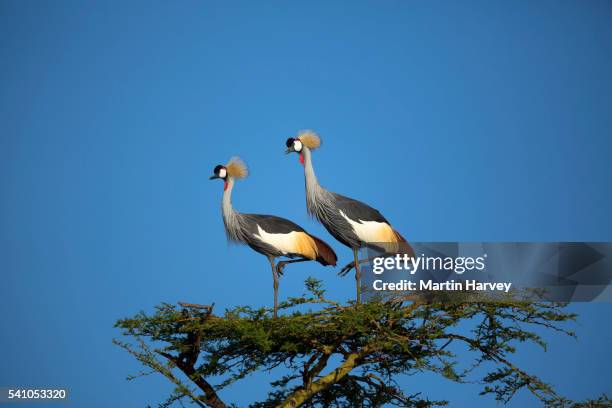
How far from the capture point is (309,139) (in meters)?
11.3

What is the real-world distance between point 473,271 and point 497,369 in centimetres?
118

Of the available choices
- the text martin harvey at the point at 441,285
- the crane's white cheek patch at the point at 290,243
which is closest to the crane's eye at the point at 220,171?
the crane's white cheek patch at the point at 290,243

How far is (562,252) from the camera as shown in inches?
435

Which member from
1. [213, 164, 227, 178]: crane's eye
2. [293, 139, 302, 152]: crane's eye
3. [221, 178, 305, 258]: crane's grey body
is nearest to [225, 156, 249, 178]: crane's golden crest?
[213, 164, 227, 178]: crane's eye

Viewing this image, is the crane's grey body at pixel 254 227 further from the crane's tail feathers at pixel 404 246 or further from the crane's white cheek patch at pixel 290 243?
the crane's tail feathers at pixel 404 246

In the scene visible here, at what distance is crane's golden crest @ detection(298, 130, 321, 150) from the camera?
11320 millimetres

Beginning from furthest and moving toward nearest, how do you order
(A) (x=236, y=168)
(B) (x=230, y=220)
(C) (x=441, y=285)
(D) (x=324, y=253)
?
(A) (x=236, y=168)
(B) (x=230, y=220)
(D) (x=324, y=253)
(C) (x=441, y=285)

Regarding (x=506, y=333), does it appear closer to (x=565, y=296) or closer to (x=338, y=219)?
(x=565, y=296)

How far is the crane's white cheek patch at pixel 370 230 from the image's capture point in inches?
421

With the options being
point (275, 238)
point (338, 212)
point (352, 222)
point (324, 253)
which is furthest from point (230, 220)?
point (352, 222)

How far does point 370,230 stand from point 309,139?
4.83ft

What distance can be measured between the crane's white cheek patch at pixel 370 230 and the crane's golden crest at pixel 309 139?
3.55ft

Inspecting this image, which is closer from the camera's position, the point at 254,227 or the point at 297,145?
the point at 254,227

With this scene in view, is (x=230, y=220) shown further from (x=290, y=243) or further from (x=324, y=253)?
(x=324, y=253)
